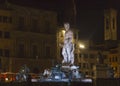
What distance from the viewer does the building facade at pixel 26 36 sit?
216 feet

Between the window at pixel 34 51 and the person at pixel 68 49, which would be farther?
the window at pixel 34 51

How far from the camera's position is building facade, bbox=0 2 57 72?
6594 centimetres

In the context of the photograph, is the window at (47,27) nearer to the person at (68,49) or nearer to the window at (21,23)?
the window at (21,23)

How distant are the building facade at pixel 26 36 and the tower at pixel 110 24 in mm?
34046

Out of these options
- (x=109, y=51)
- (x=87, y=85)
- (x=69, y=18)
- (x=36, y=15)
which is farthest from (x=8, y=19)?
(x=87, y=85)

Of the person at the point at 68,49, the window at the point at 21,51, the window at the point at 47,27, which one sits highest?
the window at the point at 47,27

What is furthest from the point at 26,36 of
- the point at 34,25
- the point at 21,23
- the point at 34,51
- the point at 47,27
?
the point at 47,27

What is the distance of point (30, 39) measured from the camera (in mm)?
69312

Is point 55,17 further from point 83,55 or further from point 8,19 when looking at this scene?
point 83,55

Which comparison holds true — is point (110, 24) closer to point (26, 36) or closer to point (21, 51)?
point (26, 36)

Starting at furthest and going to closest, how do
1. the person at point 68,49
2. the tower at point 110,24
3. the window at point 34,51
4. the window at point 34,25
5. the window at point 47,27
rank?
the tower at point 110,24 → the window at point 47,27 → the window at point 34,25 → the window at point 34,51 → the person at point 68,49

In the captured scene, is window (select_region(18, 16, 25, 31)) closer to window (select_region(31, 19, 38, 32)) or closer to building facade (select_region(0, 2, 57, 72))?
building facade (select_region(0, 2, 57, 72))

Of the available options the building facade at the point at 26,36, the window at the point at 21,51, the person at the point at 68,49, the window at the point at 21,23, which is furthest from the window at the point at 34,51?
the person at the point at 68,49

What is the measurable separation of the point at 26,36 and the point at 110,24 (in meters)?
40.4
